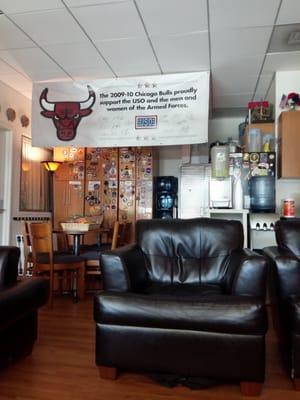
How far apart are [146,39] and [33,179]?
3140 millimetres

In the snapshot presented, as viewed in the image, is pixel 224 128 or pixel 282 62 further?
pixel 224 128

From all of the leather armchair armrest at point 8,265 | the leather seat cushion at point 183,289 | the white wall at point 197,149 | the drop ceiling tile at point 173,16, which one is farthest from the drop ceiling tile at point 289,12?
the white wall at point 197,149

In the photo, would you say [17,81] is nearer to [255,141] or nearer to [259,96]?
[255,141]

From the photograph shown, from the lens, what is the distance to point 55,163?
18.4ft

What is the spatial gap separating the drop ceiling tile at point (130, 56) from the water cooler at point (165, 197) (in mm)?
2477

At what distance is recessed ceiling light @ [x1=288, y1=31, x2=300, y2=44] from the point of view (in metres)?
3.16

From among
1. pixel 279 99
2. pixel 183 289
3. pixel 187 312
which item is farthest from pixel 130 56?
pixel 187 312

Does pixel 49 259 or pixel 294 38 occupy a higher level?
pixel 294 38

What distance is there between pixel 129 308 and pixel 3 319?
0.70 meters

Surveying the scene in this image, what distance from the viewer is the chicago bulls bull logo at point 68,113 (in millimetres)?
4035

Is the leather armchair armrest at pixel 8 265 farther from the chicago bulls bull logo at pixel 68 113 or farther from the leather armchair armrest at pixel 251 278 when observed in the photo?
the chicago bulls bull logo at pixel 68 113

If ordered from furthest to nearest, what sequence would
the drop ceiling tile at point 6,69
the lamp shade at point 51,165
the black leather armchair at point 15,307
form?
the lamp shade at point 51,165 < the drop ceiling tile at point 6,69 < the black leather armchair at point 15,307

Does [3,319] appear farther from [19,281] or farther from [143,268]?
[143,268]

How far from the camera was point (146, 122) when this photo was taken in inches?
152
